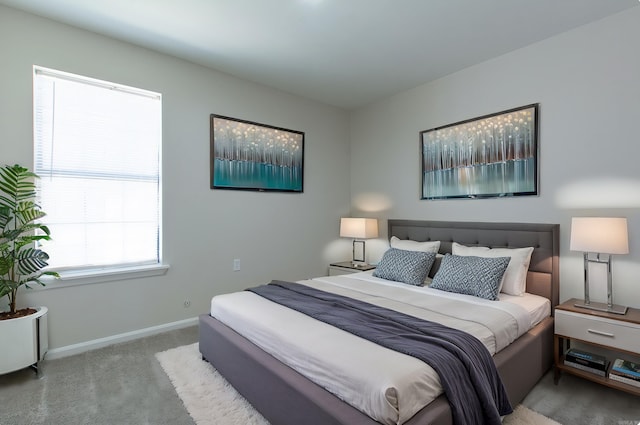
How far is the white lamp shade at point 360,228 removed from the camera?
405 cm

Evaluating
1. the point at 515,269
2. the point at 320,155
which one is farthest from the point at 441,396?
the point at 320,155

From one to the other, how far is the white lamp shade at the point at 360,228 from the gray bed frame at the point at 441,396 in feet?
2.46

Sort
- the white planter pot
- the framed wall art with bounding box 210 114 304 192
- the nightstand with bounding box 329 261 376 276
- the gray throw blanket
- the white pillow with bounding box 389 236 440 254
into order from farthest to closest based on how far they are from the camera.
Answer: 1. the nightstand with bounding box 329 261 376 276
2. the framed wall art with bounding box 210 114 304 192
3. the white pillow with bounding box 389 236 440 254
4. the white planter pot
5. the gray throw blanket

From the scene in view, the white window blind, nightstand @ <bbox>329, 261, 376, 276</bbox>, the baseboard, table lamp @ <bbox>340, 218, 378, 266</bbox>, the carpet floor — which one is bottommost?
the carpet floor

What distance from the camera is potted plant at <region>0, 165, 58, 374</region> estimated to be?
2201mm

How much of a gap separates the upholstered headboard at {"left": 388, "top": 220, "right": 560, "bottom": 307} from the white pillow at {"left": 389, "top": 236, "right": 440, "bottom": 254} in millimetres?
166

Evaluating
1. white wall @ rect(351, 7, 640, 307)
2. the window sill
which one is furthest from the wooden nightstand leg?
the window sill

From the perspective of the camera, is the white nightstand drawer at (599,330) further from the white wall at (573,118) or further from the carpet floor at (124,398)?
the white wall at (573,118)

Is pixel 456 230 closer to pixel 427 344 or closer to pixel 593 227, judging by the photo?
pixel 593 227

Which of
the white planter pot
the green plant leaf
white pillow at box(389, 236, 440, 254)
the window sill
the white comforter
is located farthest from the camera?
white pillow at box(389, 236, 440, 254)

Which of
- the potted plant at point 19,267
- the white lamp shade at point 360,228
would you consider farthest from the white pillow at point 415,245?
the potted plant at point 19,267

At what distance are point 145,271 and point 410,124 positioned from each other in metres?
3.33

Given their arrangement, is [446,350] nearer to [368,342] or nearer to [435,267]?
[368,342]

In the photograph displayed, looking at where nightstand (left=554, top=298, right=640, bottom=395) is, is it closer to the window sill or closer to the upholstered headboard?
the upholstered headboard
